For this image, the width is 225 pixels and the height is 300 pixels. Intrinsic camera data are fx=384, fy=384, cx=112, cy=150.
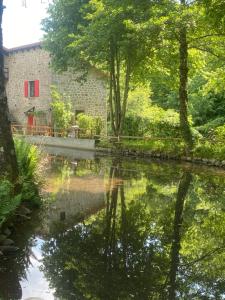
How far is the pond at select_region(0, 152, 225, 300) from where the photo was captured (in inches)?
195

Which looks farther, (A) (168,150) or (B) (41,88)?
(B) (41,88)

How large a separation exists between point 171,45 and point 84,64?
7416 mm

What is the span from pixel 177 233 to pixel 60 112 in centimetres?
2202

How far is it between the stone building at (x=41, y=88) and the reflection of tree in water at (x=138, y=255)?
22163 millimetres

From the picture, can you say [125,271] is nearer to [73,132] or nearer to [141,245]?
[141,245]

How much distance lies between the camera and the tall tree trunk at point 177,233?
5.05m

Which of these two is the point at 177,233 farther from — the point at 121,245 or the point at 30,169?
the point at 30,169

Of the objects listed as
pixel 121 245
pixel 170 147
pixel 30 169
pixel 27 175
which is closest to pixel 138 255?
pixel 121 245

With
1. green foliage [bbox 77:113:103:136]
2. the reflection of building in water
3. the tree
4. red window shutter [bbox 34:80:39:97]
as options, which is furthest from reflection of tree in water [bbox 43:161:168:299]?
red window shutter [bbox 34:80:39:97]

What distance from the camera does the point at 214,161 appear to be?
1702 cm

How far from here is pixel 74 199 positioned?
9945 millimetres

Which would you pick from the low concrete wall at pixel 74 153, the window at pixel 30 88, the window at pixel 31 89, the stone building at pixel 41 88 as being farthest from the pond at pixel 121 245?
the window at pixel 31 89

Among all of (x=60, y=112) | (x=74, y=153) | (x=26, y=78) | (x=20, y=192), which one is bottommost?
(x=74, y=153)

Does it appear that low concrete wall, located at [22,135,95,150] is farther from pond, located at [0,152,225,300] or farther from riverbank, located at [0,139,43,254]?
riverbank, located at [0,139,43,254]
